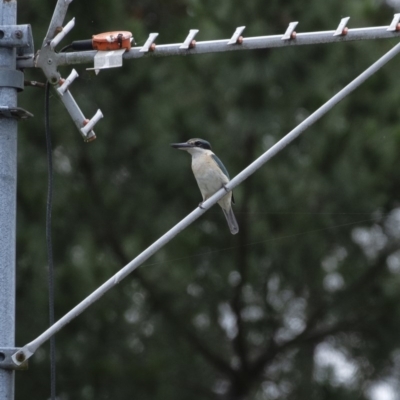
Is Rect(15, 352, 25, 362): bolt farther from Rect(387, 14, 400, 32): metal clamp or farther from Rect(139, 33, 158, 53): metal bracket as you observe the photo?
Rect(387, 14, 400, 32): metal clamp

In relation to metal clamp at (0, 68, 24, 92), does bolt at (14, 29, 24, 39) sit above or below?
above

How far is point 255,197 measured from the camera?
22.9 ft

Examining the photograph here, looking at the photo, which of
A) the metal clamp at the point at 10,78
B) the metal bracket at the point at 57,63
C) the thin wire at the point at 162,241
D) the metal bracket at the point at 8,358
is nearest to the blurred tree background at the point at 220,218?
the metal bracket at the point at 57,63

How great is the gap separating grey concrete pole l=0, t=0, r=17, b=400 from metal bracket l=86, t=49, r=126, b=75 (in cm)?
28

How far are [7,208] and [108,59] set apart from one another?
2.00ft

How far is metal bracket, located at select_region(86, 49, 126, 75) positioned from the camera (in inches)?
123

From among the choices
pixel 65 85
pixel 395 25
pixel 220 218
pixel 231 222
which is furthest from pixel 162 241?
pixel 220 218

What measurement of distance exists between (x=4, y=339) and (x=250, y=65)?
3833mm

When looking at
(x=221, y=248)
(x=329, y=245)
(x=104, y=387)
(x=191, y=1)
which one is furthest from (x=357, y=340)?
(x=191, y=1)

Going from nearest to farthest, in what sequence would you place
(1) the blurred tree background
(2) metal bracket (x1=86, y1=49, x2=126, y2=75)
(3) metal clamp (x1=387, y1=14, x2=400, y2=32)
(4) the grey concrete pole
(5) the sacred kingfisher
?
(3) metal clamp (x1=387, y1=14, x2=400, y2=32), (4) the grey concrete pole, (2) metal bracket (x1=86, y1=49, x2=126, y2=75), (5) the sacred kingfisher, (1) the blurred tree background

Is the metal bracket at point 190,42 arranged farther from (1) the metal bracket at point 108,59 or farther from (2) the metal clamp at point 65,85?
(2) the metal clamp at point 65,85

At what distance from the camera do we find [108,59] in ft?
10.3

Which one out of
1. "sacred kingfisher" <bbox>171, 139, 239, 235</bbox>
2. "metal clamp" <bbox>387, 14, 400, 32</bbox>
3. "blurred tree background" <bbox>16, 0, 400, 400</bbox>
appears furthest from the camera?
"blurred tree background" <bbox>16, 0, 400, 400</bbox>

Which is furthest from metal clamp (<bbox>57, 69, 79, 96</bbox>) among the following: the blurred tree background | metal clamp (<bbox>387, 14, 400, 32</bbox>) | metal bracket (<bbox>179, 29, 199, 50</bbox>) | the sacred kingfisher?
the blurred tree background
